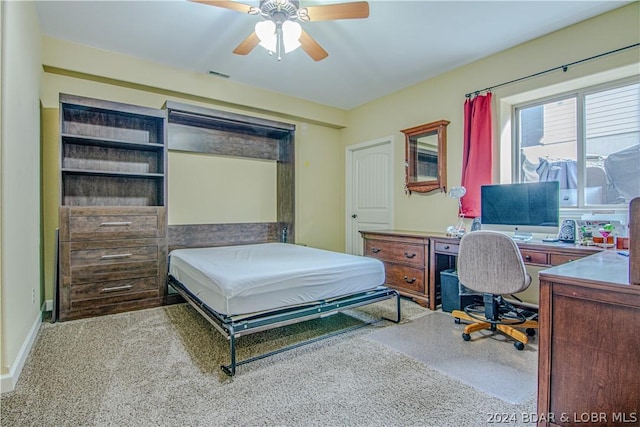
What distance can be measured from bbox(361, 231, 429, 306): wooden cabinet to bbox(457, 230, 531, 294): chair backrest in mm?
820

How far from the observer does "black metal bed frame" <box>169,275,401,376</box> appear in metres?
2.05

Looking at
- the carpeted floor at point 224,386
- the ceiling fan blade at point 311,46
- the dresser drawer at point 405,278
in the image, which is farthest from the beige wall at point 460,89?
the carpeted floor at point 224,386

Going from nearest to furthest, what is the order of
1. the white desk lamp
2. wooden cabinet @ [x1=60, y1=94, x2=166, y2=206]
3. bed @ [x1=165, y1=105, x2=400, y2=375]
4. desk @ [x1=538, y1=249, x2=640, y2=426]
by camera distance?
desk @ [x1=538, y1=249, x2=640, y2=426] → bed @ [x1=165, y1=105, x2=400, y2=375] → wooden cabinet @ [x1=60, y1=94, x2=166, y2=206] → the white desk lamp

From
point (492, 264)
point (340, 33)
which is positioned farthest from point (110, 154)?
point (492, 264)

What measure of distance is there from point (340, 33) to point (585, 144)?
2524 millimetres

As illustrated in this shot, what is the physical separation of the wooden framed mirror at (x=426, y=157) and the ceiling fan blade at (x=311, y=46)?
70.6 inches

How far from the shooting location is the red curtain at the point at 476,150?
3396 millimetres

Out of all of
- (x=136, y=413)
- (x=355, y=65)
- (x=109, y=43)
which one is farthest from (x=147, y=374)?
(x=355, y=65)

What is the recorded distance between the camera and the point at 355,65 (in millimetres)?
3732

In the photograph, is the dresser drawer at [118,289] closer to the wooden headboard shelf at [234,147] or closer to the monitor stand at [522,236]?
the wooden headboard shelf at [234,147]

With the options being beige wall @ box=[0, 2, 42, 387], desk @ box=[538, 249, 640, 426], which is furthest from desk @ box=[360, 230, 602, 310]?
beige wall @ box=[0, 2, 42, 387]

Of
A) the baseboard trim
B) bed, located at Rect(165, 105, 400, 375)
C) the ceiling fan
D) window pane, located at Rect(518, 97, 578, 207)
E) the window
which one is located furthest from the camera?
window pane, located at Rect(518, 97, 578, 207)

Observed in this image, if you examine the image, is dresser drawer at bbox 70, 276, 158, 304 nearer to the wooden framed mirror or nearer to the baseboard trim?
the baseboard trim

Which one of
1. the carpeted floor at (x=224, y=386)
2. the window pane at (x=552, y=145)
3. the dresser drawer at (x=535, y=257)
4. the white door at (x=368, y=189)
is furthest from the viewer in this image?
the white door at (x=368, y=189)
